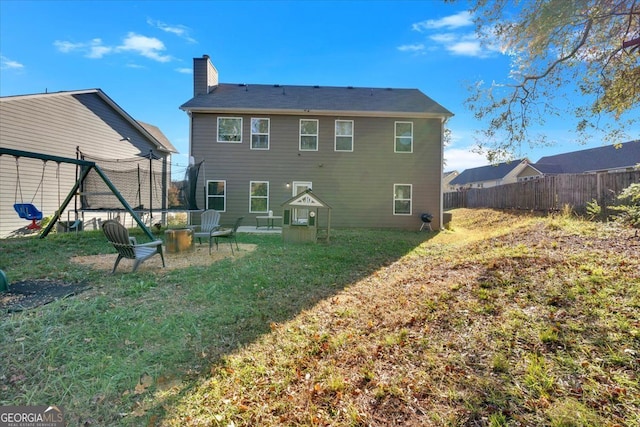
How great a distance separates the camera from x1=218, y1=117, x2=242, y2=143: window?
1230 centimetres

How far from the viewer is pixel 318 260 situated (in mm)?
6633

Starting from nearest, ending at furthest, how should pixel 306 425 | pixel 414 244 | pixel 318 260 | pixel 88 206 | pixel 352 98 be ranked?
pixel 306 425 < pixel 318 260 < pixel 414 244 < pixel 88 206 < pixel 352 98

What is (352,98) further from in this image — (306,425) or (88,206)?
(306,425)

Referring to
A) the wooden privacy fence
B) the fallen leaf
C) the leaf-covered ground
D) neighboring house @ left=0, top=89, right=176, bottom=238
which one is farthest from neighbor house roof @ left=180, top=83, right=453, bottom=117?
the fallen leaf

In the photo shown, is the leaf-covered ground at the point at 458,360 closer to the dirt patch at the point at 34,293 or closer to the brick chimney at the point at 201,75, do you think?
the dirt patch at the point at 34,293

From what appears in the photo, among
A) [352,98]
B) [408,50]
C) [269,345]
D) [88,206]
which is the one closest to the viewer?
[269,345]

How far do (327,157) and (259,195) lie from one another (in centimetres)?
335

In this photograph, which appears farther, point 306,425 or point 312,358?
point 312,358

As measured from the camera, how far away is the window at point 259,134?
1235cm

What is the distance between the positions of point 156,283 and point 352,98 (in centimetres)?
1161

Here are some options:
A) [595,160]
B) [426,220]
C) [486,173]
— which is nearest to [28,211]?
[426,220]

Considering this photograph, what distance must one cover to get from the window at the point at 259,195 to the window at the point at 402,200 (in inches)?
220

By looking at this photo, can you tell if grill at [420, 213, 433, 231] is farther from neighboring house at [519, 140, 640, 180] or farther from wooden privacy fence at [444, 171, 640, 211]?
Answer: neighboring house at [519, 140, 640, 180]

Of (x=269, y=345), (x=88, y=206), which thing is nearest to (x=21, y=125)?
(x=88, y=206)
